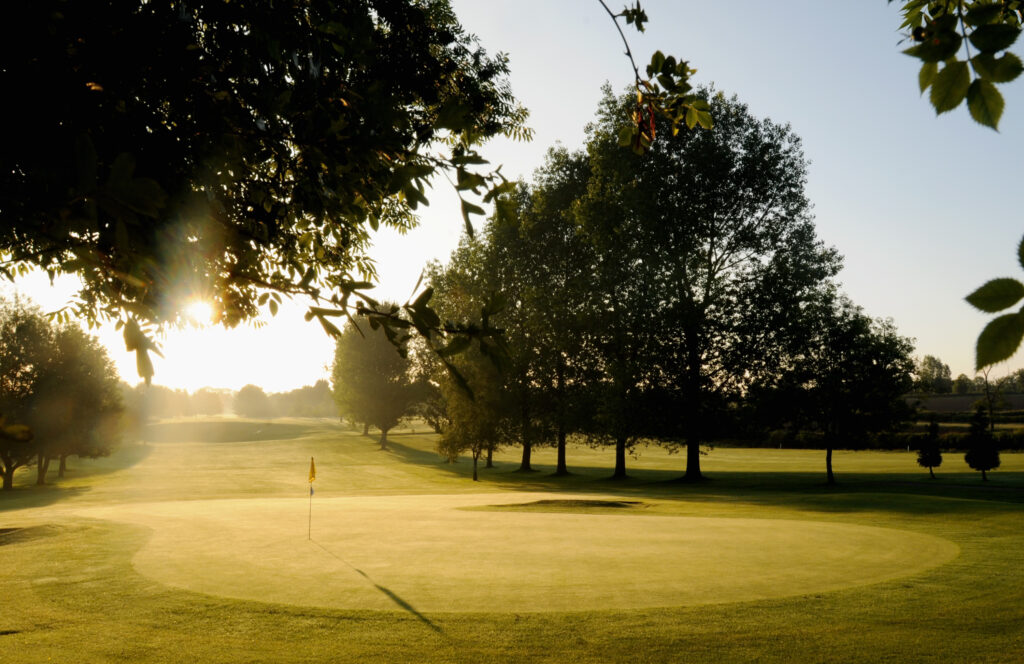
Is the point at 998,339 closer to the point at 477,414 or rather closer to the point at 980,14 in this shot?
the point at 980,14

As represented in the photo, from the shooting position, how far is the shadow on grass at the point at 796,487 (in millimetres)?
24453

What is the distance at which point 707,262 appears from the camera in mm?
36219

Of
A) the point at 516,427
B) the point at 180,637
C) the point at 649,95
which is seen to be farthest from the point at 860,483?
the point at 649,95

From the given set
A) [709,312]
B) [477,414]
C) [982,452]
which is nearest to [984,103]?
[709,312]

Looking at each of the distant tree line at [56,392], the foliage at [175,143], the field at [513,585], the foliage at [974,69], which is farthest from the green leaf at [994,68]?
the distant tree line at [56,392]

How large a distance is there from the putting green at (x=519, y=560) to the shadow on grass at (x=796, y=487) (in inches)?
340

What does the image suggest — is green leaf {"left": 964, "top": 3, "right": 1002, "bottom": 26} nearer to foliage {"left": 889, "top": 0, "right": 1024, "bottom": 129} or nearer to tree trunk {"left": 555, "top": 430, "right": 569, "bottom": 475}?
foliage {"left": 889, "top": 0, "right": 1024, "bottom": 129}

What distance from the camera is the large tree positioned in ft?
115

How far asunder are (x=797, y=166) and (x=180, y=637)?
35.0 metres

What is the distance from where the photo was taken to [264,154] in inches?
148

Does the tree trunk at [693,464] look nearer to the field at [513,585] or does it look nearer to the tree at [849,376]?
the tree at [849,376]

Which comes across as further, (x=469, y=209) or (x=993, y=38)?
(x=469, y=209)

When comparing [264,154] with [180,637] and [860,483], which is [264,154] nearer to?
[180,637]

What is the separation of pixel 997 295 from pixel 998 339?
0.08 metres
